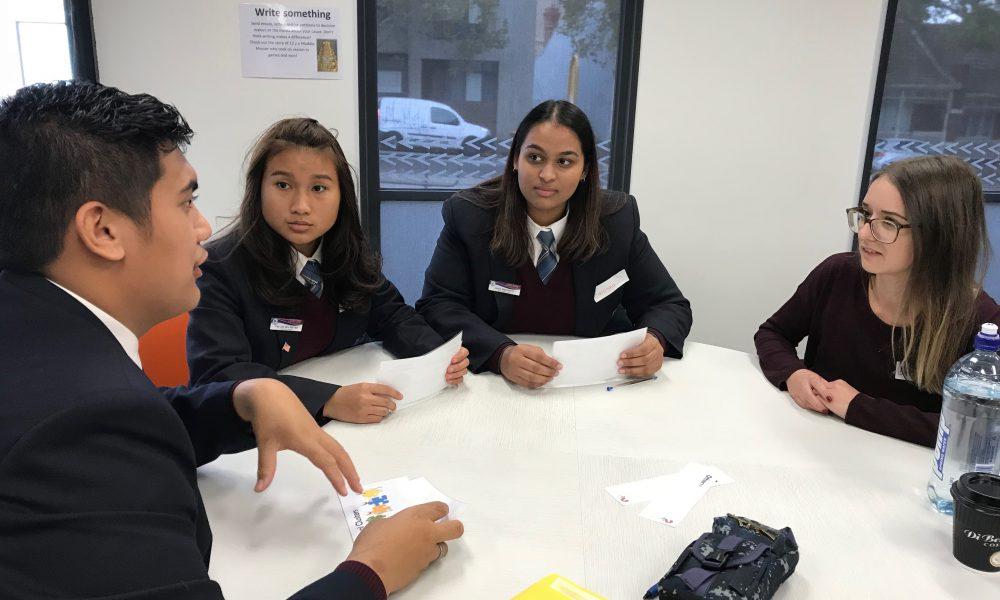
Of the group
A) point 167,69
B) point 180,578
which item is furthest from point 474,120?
point 180,578

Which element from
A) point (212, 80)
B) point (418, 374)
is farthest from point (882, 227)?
Answer: point (212, 80)

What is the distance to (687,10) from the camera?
311 cm

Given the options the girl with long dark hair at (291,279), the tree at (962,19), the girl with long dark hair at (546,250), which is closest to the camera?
the girl with long dark hair at (291,279)

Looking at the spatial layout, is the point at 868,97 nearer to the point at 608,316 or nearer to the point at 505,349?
the point at 608,316

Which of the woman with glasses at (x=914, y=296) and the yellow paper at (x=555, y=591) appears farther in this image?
the woman with glasses at (x=914, y=296)

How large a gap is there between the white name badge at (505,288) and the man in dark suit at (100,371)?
1.13 meters

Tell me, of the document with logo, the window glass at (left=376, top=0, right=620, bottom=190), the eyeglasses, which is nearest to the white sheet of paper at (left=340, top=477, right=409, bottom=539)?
the document with logo

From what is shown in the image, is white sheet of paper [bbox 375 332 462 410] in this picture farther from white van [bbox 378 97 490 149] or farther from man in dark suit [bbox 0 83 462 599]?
white van [bbox 378 97 490 149]

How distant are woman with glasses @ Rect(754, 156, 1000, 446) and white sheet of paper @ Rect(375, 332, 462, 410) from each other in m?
0.88

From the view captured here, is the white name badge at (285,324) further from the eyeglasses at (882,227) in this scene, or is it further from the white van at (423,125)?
the white van at (423,125)

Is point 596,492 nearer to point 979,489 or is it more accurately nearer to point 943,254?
point 979,489

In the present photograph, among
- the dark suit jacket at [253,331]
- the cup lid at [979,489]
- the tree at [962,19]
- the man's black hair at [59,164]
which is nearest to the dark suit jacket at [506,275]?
the dark suit jacket at [253,331]

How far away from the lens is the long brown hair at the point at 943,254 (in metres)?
1.58

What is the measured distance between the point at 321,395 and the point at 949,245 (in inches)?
58.1
